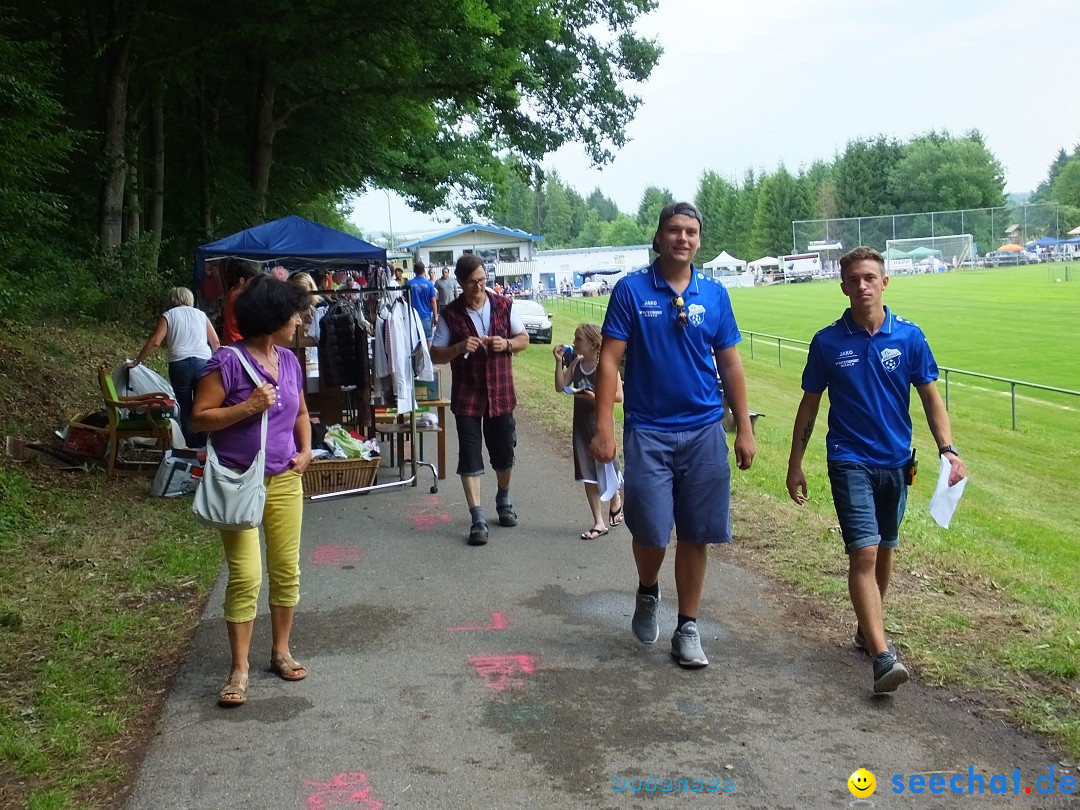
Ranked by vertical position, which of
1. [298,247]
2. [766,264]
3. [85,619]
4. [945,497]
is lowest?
[85,619]

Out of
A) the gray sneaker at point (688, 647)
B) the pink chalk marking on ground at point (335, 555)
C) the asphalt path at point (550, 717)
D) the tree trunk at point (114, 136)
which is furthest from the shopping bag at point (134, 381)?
the tree trunk at point (114, 136)

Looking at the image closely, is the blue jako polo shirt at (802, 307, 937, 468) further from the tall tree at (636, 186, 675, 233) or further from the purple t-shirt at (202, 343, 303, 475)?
the tall tree at (636, 186, 675, 233)

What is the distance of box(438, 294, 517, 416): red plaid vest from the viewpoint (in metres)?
7.23

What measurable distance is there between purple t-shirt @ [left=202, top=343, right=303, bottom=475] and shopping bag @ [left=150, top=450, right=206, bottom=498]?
14.6 ft

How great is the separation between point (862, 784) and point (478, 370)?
13.7 feet

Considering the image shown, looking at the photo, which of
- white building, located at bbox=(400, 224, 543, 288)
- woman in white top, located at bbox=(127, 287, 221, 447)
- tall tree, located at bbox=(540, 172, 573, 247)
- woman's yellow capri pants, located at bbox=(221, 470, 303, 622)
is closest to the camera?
woman's yellow capri pants, located at bbox=(221, 470, 303, 622)

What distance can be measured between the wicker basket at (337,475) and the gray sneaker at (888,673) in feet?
16.8

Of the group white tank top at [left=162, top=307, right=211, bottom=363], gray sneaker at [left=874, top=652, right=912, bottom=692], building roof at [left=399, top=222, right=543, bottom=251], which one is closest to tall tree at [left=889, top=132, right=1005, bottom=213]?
building roof at [left=399, top=222, right=543, bottom=251]

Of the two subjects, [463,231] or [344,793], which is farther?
[463,231]

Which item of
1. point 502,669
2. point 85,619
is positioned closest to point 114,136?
point 85,619

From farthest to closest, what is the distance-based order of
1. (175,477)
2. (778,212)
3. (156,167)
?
1. (778,212)
2. (156,167)
3. (175,477)

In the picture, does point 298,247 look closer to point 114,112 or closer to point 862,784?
point 114,112

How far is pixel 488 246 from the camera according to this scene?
9981 cm

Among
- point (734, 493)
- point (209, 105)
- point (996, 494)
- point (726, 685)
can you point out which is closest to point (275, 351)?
point (726, 685)
